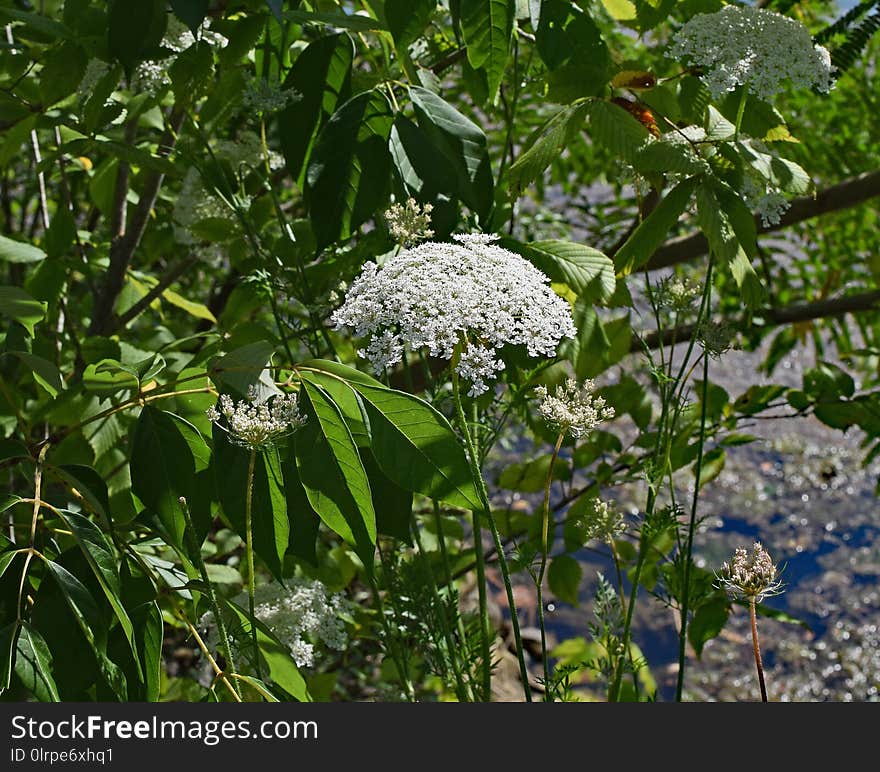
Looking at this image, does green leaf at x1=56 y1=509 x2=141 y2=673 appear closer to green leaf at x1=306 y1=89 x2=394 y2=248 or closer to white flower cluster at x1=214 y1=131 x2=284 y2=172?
green leaf at x1=306 y1=89 x2=394 y2=248

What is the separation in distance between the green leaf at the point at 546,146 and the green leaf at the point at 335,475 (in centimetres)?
34

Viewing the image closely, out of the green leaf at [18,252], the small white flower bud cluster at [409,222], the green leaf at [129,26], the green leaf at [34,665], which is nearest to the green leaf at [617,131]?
the small white flower bud cluster at [409,222]

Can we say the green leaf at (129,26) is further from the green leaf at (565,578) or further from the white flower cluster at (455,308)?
the green leaf at (565,578)

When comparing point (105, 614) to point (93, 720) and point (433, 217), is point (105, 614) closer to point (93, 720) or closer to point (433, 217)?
point (93, 720)

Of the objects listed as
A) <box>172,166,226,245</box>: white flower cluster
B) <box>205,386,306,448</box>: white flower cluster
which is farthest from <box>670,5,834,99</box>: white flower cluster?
<box>172,166,226,245</box>: white flower cluster

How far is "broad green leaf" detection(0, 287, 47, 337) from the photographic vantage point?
2.70 ft

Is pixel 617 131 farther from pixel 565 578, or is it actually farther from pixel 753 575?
pixel 565 578

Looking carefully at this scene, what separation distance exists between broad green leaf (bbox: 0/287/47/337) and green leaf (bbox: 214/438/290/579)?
187mm

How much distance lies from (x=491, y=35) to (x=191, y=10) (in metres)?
0.27

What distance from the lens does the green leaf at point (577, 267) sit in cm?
98

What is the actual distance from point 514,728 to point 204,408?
0.44 metres

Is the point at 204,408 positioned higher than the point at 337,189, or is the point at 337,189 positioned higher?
the point at 337,189

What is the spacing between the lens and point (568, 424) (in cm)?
80

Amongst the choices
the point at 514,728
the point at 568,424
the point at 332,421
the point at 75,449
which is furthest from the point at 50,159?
the point at 514,728
